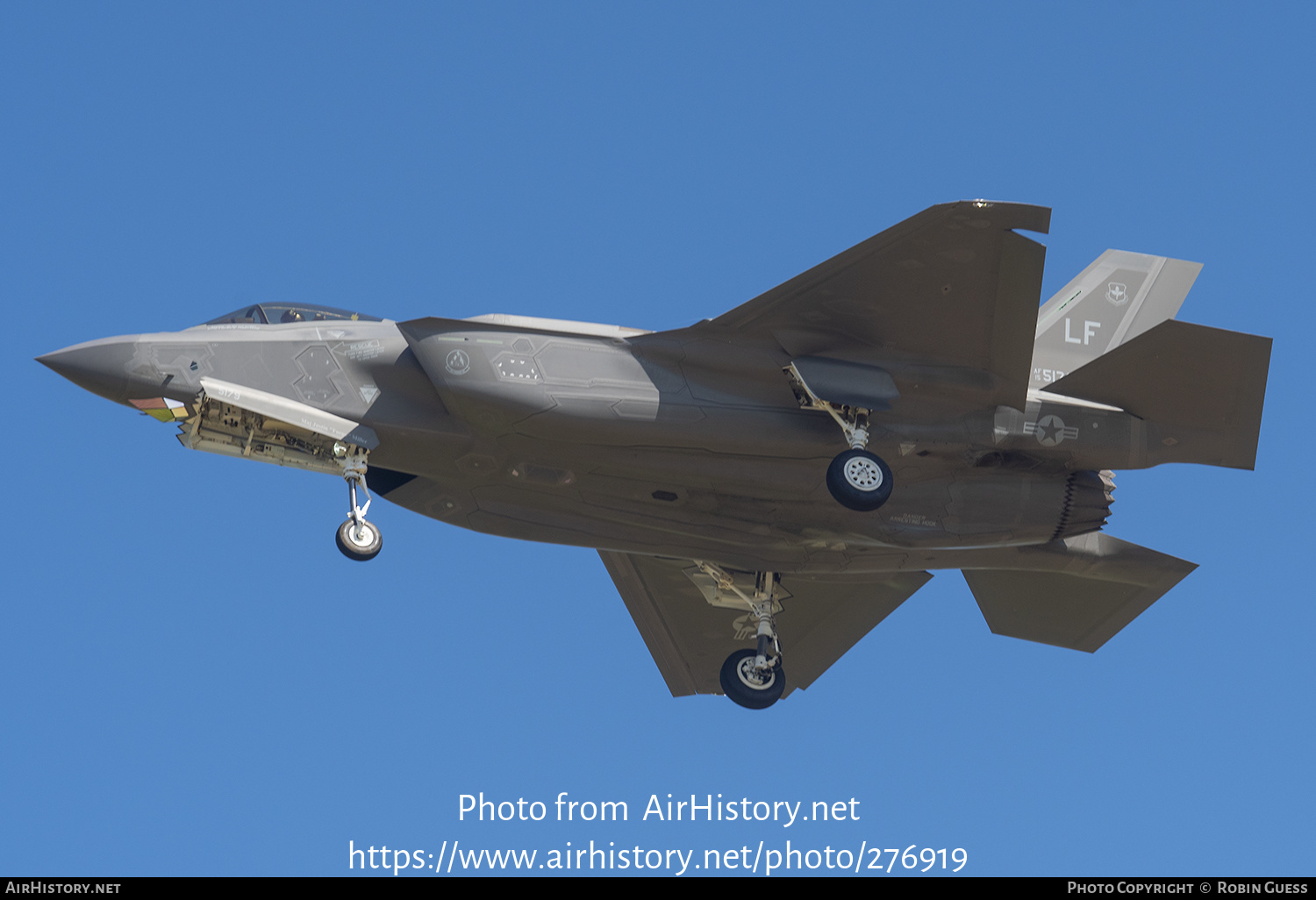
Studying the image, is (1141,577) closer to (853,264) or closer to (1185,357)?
(1185,357)

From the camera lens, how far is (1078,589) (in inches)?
941

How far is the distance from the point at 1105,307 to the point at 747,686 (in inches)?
321

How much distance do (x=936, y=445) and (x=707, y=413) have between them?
314 centimetres

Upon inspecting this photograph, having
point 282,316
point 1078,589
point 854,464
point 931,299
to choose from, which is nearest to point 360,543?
point 282,316

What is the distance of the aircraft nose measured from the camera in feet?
63.3

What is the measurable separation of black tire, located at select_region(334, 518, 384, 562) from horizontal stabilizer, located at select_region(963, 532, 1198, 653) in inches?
364

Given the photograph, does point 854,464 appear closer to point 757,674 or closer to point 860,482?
point 860,482

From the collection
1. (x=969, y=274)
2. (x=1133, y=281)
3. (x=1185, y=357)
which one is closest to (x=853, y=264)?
(x=969, y=274)

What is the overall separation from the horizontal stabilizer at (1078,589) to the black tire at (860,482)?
430cm

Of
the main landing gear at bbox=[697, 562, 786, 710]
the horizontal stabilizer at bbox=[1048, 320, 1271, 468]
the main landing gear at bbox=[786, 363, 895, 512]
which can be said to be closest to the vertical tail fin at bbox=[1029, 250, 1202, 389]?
the horizontal stabilizer at bbox=[1048, 320, 1271, 468]

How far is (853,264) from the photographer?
64.5 ft

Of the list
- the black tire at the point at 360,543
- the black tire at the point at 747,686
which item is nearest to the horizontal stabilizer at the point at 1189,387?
the black tire at the point at 747,686

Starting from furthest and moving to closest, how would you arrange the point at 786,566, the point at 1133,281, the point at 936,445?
the point at 1133,281 → the point at 786,566 → the point at 936,445

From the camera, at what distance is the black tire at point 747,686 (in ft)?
73.1
